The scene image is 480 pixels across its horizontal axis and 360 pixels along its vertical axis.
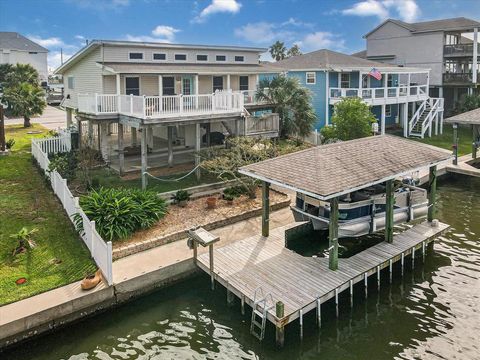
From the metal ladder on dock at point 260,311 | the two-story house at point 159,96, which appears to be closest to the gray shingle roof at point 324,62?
the two-story house at point 159,96

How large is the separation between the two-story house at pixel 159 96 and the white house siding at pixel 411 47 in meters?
20.4

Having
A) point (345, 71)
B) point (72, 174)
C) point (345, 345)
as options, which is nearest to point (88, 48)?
point (72, 174)

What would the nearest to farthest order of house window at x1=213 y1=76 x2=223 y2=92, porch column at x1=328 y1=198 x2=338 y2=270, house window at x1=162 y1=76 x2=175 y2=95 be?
1. porch column at x1=328 y1=198 x2=338 y2=270
2. house window at x1=162 y1=76 x2=175 y2=95
3. house window at x1=213 y1=76 x2=223 y2=92

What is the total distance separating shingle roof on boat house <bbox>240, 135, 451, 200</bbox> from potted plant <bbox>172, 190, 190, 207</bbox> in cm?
480

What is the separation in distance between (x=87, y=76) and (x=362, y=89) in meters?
18.7

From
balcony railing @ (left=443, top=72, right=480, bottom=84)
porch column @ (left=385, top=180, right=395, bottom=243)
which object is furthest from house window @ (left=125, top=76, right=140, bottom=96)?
balcony railing @ (left=443, top=72, right=480, bottom=84)

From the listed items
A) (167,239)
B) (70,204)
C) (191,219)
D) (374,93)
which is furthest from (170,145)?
(374,93)

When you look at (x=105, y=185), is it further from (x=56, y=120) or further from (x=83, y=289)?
(x=56, y=120)

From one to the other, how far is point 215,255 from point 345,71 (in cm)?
2307

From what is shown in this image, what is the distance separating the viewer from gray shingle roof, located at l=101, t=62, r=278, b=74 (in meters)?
22.4

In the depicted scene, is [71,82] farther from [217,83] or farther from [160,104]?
[160,104]

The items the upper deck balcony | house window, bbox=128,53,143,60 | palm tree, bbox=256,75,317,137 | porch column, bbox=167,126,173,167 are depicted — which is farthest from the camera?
palm tree, bbox=256,75,317,137

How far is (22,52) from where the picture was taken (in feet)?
208

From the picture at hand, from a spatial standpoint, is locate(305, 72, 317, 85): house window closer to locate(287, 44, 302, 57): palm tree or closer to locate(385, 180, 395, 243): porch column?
locate(385, 180, 395, 243): porch column
